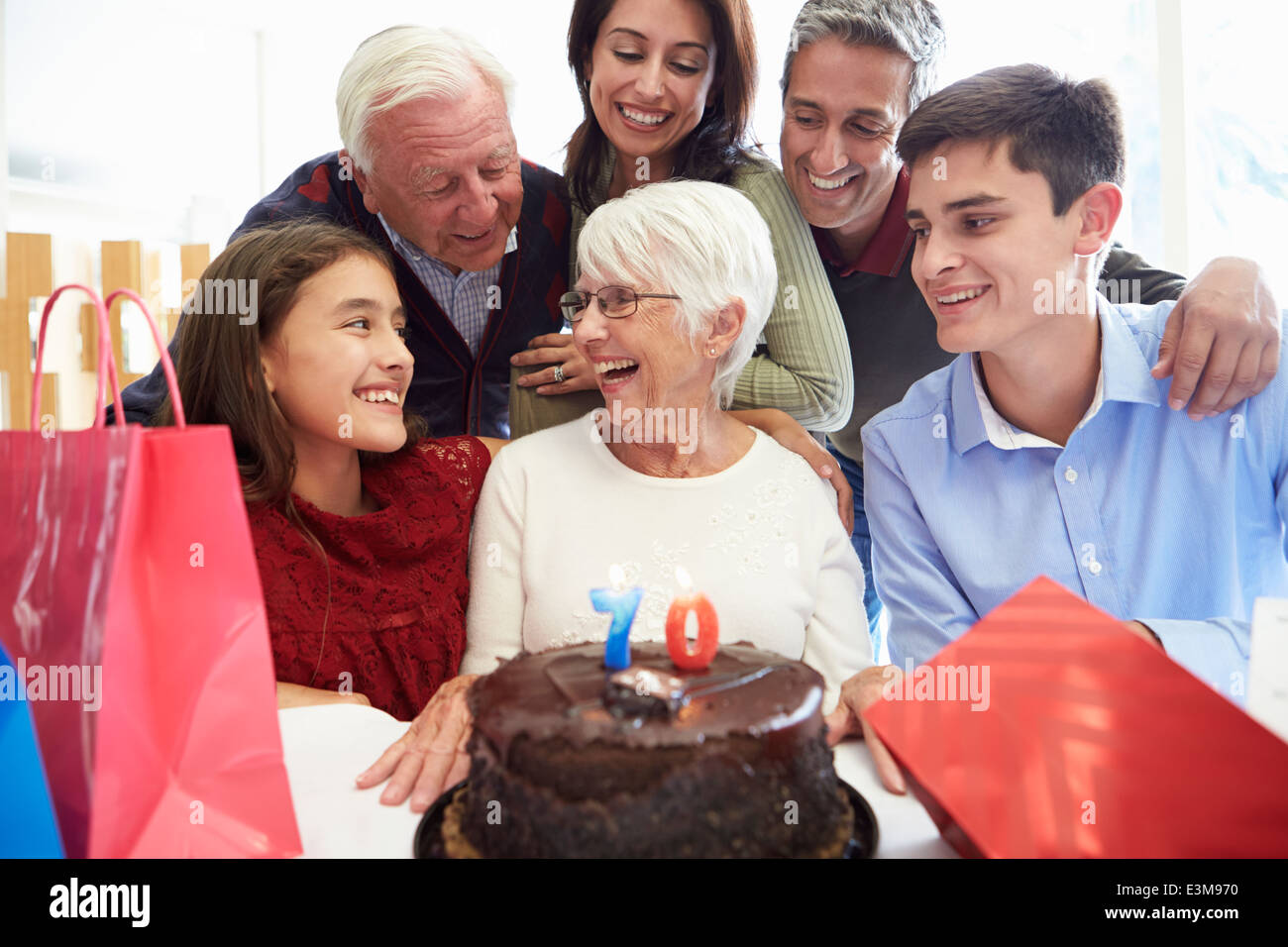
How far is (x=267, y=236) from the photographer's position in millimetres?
1751

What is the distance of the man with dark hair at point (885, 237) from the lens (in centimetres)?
159

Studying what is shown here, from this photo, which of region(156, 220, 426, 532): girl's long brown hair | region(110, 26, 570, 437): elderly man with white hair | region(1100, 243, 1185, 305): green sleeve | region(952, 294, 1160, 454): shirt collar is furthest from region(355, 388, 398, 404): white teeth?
region(1100, 243, 1185, 305): green sleeve

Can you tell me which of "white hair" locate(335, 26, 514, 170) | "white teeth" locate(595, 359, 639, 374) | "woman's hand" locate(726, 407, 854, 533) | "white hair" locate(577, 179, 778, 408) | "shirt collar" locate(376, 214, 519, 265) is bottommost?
"woman's hand" locate(726, 407, 854, 533)

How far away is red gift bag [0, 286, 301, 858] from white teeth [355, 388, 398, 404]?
30.4 inches

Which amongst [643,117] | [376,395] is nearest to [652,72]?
[643,117]

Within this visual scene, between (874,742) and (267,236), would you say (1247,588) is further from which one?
(267,236)

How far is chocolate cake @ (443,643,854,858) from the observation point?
87 centimetres

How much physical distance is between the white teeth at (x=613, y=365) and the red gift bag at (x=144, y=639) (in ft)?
2.93

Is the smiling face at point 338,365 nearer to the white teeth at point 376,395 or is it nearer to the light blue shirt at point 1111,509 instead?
the white teeth at point 376,395

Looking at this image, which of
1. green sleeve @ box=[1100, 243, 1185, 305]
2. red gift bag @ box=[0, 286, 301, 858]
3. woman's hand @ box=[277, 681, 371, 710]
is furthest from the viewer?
green sleeve @ box=[1100, 243, 1185, 305]

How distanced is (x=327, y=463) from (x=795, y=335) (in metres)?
1.02

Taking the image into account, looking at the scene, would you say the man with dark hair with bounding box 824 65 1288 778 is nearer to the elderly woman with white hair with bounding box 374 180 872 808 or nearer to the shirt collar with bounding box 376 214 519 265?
the elderly woman with white hair with bounding box 374 180 872 808

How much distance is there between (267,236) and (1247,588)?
1923 millimetres

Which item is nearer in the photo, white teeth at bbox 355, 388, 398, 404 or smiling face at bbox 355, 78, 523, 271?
white teeth at bbox 355, 388, 398, 404
